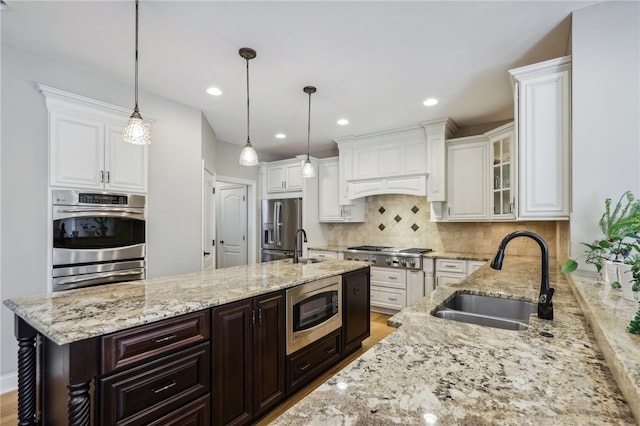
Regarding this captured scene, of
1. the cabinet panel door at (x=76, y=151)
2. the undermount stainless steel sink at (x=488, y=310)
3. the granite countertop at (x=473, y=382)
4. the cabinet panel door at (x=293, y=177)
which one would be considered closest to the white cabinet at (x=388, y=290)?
the cabinet panel door at (x=293, y=177)

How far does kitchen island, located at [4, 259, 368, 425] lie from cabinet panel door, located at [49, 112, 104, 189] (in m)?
1.22

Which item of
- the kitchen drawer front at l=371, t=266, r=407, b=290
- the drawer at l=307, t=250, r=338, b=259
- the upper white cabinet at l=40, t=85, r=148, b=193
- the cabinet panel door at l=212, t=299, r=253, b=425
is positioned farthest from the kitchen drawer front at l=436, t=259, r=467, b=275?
the upper white cabinet at l=40, t=85, r=148, b=193

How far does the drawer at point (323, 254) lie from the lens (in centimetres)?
477

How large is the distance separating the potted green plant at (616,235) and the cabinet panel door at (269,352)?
5.34ft

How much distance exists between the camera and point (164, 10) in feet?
6.21

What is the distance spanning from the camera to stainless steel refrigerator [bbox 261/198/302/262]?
16.8ft

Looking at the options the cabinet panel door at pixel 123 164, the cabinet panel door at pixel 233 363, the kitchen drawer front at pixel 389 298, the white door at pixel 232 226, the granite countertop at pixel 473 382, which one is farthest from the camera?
the white door at pixel 232 226

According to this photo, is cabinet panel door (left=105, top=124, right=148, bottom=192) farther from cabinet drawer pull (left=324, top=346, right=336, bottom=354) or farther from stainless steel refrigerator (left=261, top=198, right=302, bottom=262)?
stainless steel refrigerator (left=261, top=198, right=302, bottom=262)


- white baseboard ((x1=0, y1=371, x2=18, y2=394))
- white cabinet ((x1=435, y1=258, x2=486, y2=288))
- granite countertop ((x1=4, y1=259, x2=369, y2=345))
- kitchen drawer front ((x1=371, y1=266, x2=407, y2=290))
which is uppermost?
granite countertop ((x1=4, y1=259, x2=369, y2=345))

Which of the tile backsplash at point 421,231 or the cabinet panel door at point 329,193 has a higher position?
the cabinet panel door at point 329,193

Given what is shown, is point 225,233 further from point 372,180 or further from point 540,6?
point 540,6

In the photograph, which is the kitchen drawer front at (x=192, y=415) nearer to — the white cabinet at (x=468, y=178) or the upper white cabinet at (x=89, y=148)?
the upper white cabinet at (x=89, y=148)

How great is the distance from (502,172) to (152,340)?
12.4ft

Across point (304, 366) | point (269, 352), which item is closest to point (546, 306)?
point (269, 352)
